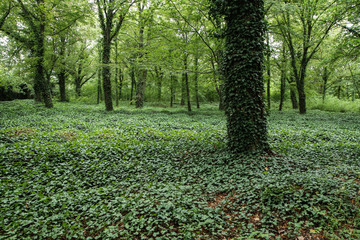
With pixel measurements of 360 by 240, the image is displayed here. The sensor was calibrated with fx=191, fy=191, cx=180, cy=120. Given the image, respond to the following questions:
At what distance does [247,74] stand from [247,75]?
0.11 feet

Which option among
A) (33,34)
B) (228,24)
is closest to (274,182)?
(228,24)

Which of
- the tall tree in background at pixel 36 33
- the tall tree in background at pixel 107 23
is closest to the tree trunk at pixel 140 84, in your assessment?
the tall tree in background at pixel 107 23

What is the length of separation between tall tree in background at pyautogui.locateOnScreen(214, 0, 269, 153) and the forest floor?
0.67 meters

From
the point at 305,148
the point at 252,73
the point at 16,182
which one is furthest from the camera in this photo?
the point at 305,148

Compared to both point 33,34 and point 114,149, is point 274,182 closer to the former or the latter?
point 114,149

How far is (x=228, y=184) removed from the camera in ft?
15.6

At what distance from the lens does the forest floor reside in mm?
3355

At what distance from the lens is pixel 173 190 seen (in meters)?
4.61

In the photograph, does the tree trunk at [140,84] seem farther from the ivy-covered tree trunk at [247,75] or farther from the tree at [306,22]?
the ivy-covered tree trunk at [247,75]

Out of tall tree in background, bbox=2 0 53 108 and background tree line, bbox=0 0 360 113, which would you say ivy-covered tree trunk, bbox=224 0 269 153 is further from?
tall tree in background, bbox=2 0 53 108

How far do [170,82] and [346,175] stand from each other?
71.9 ft

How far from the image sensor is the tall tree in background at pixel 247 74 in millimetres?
5895

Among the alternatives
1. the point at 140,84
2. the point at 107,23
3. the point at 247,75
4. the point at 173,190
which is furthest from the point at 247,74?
the point at 140,84

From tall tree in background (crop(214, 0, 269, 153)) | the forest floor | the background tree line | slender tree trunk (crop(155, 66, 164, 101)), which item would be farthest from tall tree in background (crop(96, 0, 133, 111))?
tall tree in background (crop(214, 0, 269, 153))
